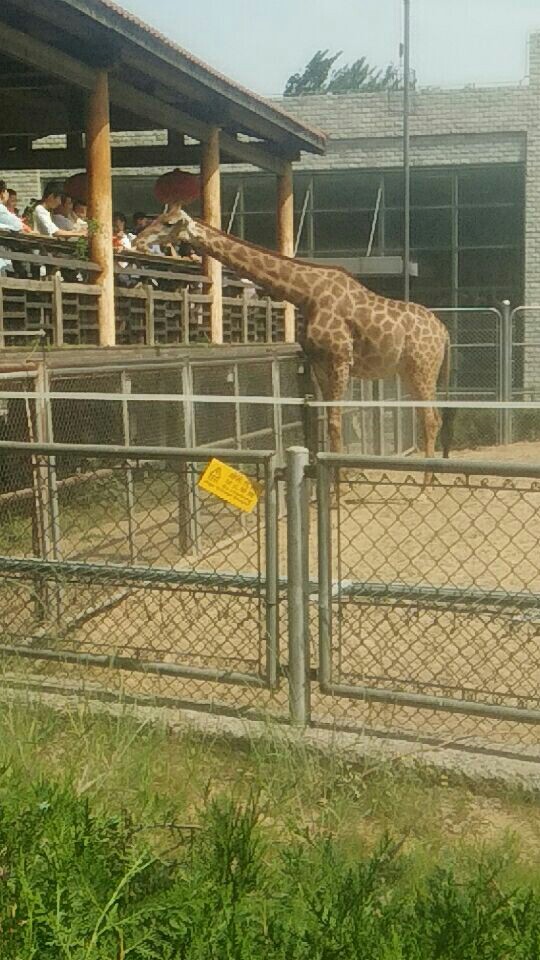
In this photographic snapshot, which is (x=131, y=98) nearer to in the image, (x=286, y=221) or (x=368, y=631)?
(x=286, y=221)

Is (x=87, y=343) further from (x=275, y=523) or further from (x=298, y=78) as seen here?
(x=298, y=78)

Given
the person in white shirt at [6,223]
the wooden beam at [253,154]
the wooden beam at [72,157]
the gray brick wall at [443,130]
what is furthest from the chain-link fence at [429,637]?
the gray brick wall at [443,130]

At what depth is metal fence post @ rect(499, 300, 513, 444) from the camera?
1883cm

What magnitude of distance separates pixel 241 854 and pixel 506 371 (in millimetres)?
16423

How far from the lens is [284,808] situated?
4.08 m

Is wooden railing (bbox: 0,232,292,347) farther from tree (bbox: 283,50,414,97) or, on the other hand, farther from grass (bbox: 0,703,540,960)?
tree (bbox: 283,50,414,97)

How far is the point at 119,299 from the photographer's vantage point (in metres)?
12.5

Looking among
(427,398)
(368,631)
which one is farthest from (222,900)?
(427,398)

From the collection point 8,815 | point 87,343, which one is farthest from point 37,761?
point 87,343

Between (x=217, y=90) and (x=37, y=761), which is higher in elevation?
(x=217, y=90)

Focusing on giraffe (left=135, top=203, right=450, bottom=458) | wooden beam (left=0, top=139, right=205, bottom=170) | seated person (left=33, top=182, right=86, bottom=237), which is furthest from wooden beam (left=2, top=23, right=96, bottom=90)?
wooden beam (left=0, top=139, right=205, bottom=170)

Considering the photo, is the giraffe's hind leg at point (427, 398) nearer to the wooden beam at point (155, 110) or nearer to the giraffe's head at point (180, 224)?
the giraffe's head at point (180, 224)

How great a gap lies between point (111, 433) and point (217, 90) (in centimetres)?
556

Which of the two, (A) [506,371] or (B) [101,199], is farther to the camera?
(A) [506,371]
